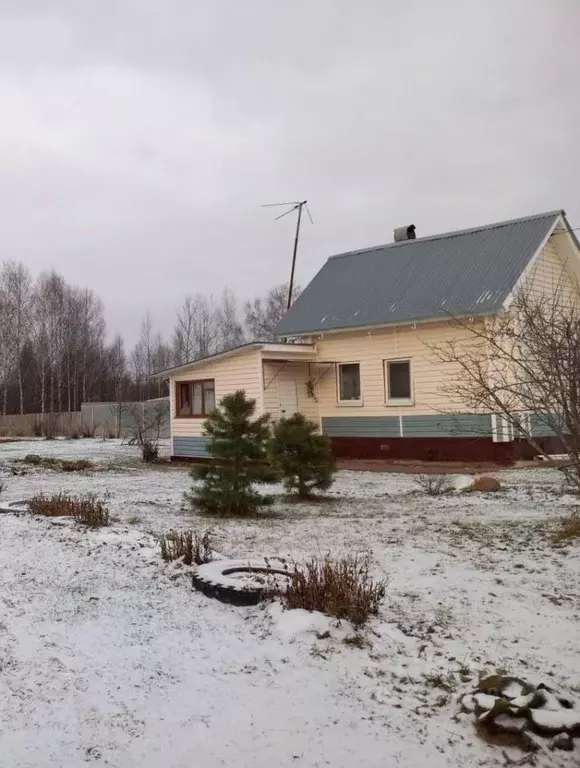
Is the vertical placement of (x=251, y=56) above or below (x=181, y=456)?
above

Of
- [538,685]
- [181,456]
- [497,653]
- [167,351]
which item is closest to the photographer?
[538,685]

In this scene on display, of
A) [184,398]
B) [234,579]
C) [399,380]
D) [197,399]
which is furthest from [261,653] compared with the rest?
[184,398]

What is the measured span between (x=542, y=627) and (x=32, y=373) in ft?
145

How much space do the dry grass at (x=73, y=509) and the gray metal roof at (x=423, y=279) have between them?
9.70 meters

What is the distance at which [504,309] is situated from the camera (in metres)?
14.4

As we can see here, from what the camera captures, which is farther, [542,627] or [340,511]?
[340,511]

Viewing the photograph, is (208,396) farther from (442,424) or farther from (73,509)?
(73,509)

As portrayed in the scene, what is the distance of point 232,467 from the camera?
9.04 m

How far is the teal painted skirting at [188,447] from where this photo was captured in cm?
1880

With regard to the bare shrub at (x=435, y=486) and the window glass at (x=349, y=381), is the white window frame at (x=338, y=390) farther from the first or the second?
the bare shrub at (x=435, y=486)

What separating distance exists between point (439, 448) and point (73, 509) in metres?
9.71

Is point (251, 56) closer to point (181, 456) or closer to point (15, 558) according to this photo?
point (15, 558)

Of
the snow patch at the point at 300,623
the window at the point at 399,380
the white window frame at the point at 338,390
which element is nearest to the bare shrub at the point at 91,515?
the snow patch at the point at 300,623

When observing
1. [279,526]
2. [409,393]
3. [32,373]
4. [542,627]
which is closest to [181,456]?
[409,393]
